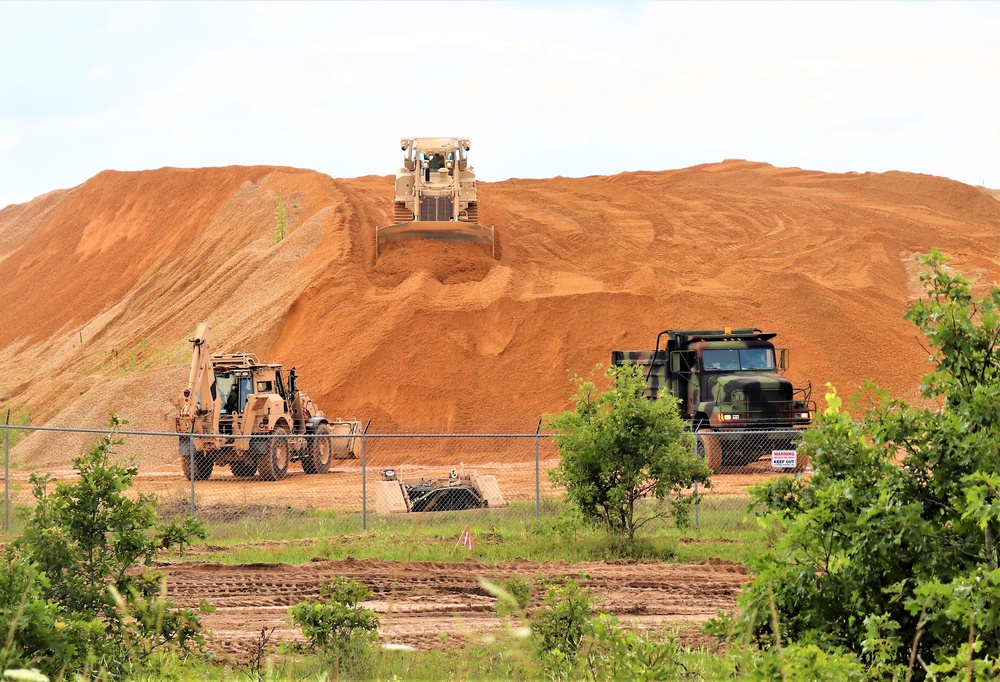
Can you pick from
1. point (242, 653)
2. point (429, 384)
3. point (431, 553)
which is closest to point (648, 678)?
point (242, 653)

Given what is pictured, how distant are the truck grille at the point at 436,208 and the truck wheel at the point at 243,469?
1768 cm

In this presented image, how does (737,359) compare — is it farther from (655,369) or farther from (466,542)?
(466,542)

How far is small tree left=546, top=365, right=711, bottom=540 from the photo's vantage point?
602 inches

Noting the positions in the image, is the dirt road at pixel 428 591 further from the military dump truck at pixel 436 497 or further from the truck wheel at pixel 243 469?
the truck wheel at pixel 243 469

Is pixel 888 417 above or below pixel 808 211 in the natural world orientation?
below

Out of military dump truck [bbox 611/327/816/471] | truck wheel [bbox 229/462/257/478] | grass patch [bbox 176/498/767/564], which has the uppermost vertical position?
military dump truck [bbox 611/327/816/471]

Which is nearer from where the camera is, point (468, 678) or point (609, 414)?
point (468, 678)

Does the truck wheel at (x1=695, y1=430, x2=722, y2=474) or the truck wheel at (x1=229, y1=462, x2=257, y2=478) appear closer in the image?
the truck wheel at (x1=695, y1=430, x2=722, y2=474)

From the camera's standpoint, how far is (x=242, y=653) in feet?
31.2

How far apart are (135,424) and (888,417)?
2953 centimetres

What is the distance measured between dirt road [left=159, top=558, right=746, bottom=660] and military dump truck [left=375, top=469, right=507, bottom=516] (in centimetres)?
463

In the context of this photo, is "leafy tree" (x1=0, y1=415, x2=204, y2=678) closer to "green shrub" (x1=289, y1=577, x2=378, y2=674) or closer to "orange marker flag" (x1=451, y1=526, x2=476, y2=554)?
"green shrub" (x1=289, y1=577, x2=378, y2=674)

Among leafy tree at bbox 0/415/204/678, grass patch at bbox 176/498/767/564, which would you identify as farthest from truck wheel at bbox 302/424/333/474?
leafy tree at bbox 0/415/204/678

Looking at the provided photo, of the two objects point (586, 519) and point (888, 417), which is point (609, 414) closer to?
point (586, 519)
